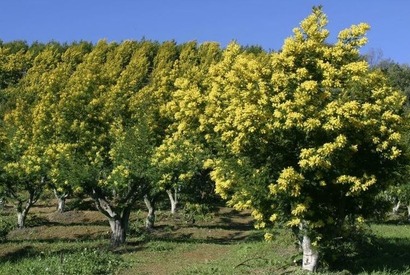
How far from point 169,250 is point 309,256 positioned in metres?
9.08

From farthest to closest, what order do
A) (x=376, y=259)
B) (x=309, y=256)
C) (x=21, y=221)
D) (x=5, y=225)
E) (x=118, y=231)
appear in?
(x=5, y=225), (x=21, y=221), (x=118, y=231), (x=376, y=259), (x=309, y=256)

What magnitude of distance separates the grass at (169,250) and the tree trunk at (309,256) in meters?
0.40

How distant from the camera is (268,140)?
1622 cm

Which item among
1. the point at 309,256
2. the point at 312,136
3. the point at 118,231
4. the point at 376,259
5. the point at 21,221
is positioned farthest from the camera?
the point at 21,221

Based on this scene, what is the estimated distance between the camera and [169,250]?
2434cm

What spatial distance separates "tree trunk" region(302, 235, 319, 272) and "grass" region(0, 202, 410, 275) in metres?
0.40

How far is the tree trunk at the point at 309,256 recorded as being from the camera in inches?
661

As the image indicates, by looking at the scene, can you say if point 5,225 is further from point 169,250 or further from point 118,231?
point 169,250

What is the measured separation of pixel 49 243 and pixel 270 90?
1658cm

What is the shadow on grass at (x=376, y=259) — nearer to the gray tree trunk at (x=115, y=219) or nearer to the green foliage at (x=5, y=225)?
the gray tree trunk at (x=115, y=219)

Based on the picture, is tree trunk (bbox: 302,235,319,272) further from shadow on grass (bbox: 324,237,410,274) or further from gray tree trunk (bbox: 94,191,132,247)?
gray tree trunk (bbox: 94,191,132,247)

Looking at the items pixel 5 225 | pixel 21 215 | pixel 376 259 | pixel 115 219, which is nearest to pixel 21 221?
pixel 21 215

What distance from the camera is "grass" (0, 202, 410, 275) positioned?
707 inches

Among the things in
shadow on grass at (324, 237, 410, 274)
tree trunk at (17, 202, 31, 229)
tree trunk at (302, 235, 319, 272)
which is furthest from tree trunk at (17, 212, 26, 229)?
tree trunk at (302, 235, 319, 272)
